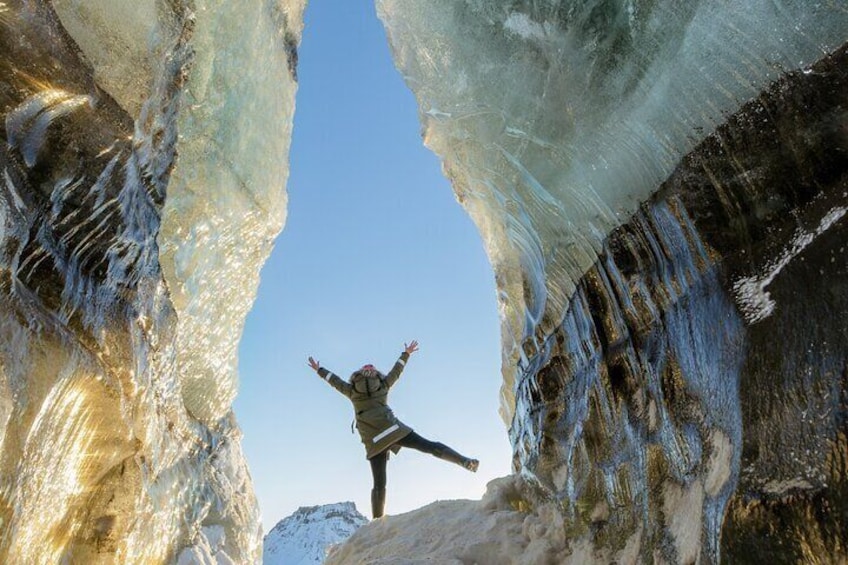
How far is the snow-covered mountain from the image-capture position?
151 ft

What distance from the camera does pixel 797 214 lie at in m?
2.54

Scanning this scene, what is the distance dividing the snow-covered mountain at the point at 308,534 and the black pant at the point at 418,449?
37.1m

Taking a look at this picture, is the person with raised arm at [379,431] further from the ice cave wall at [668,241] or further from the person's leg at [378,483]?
the ice cave wall at [668,241]

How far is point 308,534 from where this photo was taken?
48.3 metres

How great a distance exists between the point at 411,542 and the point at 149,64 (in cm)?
374

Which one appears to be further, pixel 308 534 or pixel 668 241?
pixel 308 534

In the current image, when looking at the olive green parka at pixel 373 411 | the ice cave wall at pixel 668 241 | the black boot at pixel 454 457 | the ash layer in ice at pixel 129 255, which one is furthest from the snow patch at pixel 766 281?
the olive green parka at pixel 373 411

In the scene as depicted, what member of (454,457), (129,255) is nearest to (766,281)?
(129,255)

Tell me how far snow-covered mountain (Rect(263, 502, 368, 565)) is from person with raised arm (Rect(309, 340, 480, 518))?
37113 millimetres

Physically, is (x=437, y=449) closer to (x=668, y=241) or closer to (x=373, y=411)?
(x=373, y=411)

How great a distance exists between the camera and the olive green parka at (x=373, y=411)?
730 cm

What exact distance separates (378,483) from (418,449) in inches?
21.4

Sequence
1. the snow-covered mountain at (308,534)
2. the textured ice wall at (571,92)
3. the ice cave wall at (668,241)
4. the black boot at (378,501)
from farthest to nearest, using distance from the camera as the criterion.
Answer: the snow-covered mountain at (308,534), the black boot at (378,501), the textured ice wall at (571,92), the ice cave wall at (668,241)

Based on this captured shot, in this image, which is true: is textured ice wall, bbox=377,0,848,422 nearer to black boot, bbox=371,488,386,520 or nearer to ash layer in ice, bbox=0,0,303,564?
ash layer in ice, bbox=0,0,303,564
